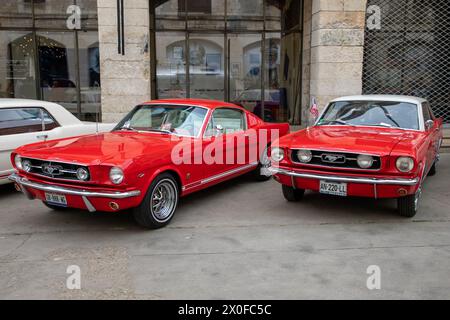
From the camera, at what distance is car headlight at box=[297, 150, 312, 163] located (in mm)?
5707

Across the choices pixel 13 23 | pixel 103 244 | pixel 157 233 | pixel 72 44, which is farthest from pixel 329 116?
pixel 13 23

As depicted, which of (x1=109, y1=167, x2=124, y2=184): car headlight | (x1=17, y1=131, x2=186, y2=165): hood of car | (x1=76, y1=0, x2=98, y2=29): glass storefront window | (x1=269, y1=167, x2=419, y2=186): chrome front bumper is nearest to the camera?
(x1=109, y1=167, x2=124, y2=184): car headlight

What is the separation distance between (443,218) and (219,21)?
9.53 meters

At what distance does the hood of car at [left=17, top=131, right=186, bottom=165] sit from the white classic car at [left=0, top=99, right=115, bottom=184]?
1269 mm

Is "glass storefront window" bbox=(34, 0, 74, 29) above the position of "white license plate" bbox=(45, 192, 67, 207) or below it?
above

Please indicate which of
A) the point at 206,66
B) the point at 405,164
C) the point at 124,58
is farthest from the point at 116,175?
the point at 206,66

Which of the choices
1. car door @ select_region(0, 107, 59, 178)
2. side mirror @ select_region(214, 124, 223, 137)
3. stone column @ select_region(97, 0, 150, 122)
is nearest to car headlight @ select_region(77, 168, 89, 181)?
side mirror @ select_region(214, 124, 223, 137)

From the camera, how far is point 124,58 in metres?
10.8

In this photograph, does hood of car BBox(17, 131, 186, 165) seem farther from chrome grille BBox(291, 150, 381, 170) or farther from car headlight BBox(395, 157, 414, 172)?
car headlight BBox(395, 157, 414, 172)

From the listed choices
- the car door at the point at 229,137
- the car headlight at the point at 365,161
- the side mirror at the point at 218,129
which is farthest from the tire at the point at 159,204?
the car headlight at the point at 365,161

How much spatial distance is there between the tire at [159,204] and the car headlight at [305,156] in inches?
64.2

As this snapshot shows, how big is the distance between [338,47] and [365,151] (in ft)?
21.5

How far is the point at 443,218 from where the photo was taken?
5742 millimetres

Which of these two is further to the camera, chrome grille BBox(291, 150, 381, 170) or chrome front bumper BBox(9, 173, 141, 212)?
chrome grille BBox(291, 150, 381, 170)
